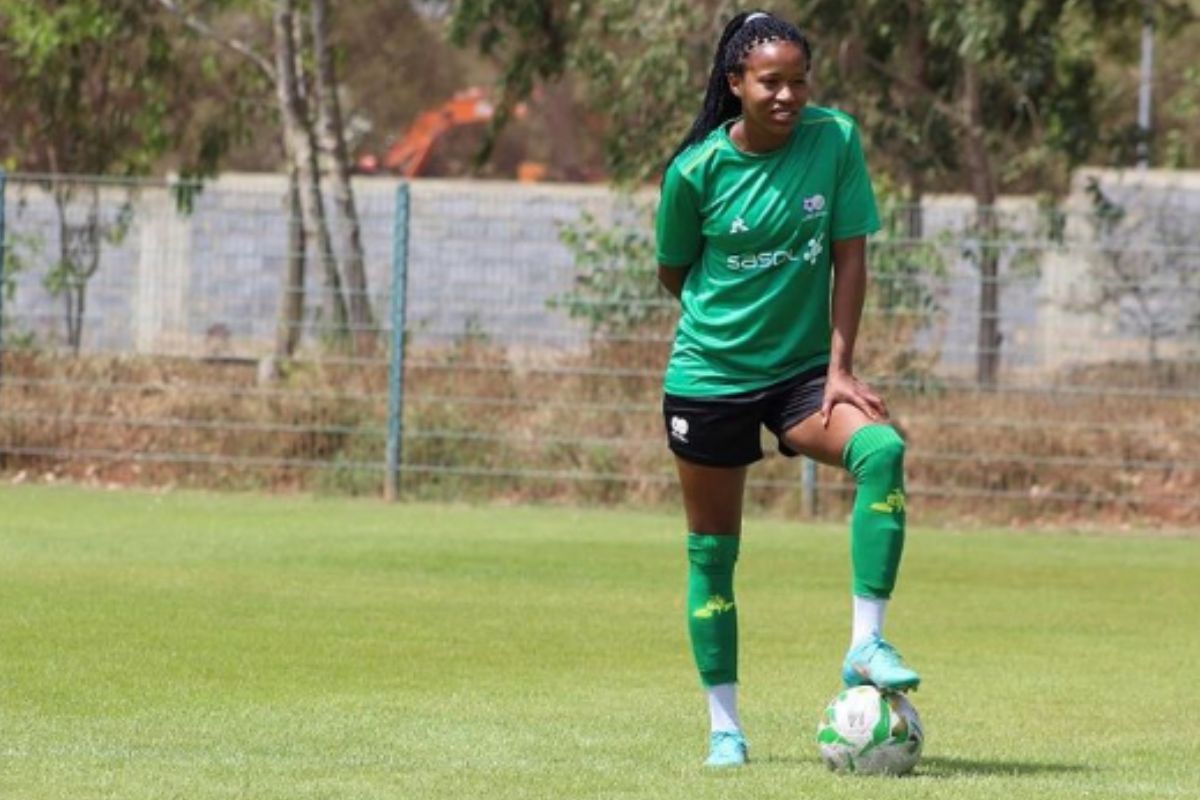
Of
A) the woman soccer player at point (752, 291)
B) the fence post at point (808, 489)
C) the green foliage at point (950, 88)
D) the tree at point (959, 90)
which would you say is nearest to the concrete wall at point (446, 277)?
the fence post at point (808, 489)

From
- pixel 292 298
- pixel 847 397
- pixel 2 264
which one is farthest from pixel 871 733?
pixel 2 264

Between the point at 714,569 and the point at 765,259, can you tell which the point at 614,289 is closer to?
the point at 714,569

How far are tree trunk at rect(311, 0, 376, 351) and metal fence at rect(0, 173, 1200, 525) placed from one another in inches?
5.9

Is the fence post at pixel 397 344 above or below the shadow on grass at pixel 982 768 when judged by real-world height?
above

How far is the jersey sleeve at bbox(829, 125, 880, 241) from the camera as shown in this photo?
829 centimetres

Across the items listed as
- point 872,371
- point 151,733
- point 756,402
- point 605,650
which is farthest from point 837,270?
point 872,371

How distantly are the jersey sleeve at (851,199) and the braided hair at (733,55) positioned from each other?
0.32 metres

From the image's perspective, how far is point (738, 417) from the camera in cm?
830

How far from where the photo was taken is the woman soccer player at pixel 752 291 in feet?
26.8

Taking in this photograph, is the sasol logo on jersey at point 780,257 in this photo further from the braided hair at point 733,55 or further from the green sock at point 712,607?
the green sock at point 712,607

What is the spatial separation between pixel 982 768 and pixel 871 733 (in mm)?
596

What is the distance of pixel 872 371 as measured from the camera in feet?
67.8

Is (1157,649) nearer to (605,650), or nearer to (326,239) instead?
(605,650)

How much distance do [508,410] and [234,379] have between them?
2.17 metres
